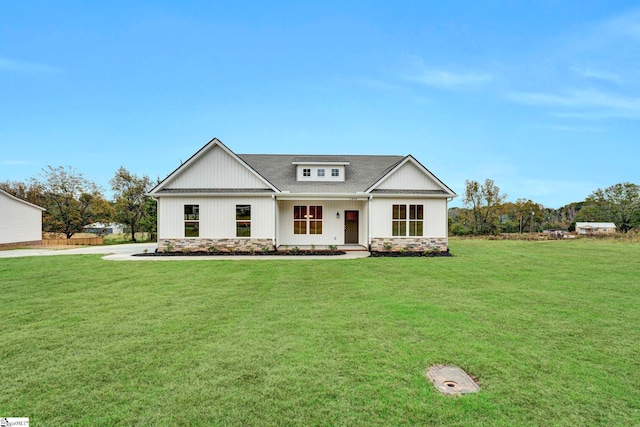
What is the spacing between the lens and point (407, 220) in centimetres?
1562

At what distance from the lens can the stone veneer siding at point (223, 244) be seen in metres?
15.1

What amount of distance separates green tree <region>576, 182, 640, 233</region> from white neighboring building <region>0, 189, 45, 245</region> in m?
58.0

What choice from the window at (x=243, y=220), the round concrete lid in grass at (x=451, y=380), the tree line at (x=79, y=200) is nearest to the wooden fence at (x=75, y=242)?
the tree line at (x=79, y=200)

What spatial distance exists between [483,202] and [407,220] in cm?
2129

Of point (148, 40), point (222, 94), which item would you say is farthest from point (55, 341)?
point (222, 94)

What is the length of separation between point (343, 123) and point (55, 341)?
73.6 feet

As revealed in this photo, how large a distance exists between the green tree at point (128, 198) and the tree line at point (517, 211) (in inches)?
1246

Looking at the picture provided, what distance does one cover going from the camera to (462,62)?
18250 mm

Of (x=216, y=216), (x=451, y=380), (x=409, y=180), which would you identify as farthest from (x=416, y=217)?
(x=451, y=380)

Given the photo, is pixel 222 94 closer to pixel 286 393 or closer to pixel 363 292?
pixel 363 292

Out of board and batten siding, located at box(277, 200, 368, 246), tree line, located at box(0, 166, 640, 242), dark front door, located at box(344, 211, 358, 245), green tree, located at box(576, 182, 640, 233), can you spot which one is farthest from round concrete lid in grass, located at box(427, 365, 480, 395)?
green tree, located at box(576, 182, 640, 233)

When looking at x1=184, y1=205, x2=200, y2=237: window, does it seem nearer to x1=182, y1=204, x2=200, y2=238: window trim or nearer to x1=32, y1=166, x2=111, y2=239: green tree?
x1=182, y1=204, x2=200, y2=238: window trim

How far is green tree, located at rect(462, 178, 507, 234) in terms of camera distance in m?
32.3

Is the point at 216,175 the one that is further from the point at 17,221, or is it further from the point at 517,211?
the point at 517,211
